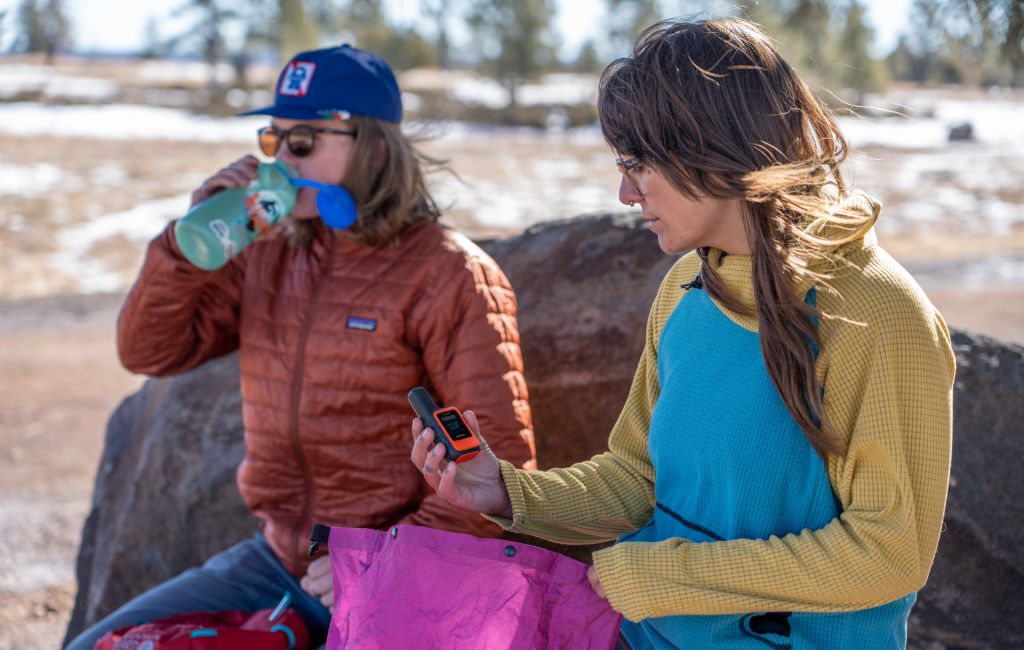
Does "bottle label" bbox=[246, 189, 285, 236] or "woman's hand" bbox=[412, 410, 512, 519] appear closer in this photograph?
"woman's hand" bbox=[412, 410, 512, 519]

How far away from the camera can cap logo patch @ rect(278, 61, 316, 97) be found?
9.72 feet

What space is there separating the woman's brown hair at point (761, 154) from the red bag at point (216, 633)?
1.40 metres

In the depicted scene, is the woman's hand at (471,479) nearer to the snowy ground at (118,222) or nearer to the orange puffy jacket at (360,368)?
the orange puffy jacket at (360,368)

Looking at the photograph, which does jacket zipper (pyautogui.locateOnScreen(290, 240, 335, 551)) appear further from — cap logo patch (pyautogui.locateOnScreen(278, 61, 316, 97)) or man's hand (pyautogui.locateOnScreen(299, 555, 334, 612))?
cap logo patch (pyautogui.locateOnScreen(278, 61, 316, 97))

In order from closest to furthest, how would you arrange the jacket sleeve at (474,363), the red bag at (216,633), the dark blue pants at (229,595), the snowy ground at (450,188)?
the red bag at (216,633) → the jacket sleeve at (474,363) → the dark blue pants at (229,595) → the snowy ground at (450,188)

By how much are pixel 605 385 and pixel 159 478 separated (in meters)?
1.63

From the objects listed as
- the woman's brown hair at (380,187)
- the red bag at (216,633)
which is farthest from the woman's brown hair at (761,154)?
the red bag at (216,633)

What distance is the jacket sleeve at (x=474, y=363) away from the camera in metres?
2.67

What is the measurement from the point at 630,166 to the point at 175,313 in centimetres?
162

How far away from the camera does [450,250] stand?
9.41 ft

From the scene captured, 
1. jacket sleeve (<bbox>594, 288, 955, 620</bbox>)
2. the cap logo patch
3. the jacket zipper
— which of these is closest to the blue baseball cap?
the cap logo patch

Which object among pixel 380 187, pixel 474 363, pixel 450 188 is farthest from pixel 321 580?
pixel 450 188

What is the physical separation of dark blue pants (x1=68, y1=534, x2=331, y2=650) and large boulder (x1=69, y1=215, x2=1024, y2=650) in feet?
2.89

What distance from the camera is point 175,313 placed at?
304cm
